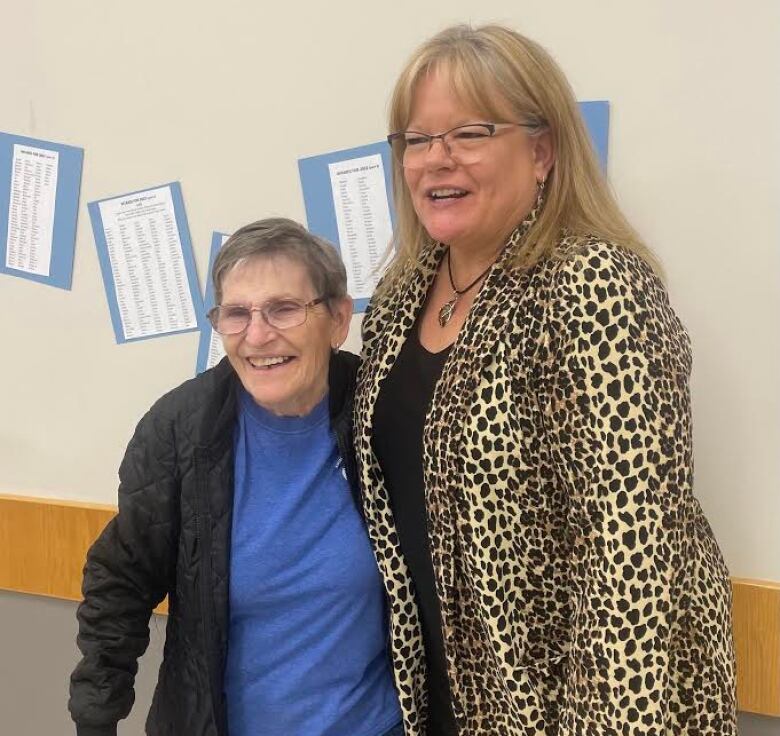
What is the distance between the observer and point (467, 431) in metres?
1.14

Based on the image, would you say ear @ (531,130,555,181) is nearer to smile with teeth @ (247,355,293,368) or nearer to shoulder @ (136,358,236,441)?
smile with teeth @ (247,355,293,368)

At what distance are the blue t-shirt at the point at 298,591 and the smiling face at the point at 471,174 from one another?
15.6 inches

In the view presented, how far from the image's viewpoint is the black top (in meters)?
1.27

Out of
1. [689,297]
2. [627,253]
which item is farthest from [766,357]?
[627,253]

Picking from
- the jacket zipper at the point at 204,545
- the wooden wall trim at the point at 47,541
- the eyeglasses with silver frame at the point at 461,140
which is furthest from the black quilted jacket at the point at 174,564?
the wooden wall trim at the point at 47,541

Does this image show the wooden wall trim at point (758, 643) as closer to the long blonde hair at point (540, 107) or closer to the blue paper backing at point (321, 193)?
the long blonde hair at point (540, 107)

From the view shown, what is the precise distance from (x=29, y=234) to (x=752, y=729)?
1.91 m

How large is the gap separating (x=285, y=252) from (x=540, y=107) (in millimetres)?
444

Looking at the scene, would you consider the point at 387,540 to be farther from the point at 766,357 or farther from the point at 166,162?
the point at 166,162

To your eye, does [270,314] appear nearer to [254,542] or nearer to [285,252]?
[285,252]

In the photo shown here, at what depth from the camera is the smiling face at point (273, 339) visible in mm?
1290

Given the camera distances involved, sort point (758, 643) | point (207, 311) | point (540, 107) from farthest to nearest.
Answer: point (207, 311) < point (758, 643) < point (540, 107)

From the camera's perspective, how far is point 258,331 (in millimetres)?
1278

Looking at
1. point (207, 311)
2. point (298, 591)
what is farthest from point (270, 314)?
point (207, 311)
